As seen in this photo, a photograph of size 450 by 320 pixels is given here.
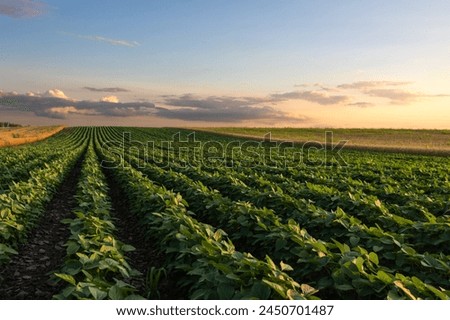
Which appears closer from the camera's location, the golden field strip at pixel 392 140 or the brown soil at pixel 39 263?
the brown soil at pixel 39 263

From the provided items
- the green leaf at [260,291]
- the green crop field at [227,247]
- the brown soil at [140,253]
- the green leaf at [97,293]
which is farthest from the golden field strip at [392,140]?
the green leaf at [97,293]

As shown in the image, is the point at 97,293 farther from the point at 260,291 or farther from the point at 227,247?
the point at 227,247

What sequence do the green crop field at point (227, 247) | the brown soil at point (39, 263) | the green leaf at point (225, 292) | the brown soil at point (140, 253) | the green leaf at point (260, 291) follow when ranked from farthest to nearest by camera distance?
the brown soil at point (39, 263), the brown soil at point (140, 253), the green crop field at point (227, 247), the green leaf at point (225, 292), the green leaf at point (260, 291)

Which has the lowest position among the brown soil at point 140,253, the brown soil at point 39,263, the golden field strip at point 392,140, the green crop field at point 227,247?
the brown soil at point 39,263

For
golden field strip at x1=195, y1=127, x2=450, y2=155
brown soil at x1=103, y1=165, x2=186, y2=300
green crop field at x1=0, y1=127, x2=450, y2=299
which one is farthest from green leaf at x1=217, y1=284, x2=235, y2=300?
golden field strip at x1=195, y1=127, x2=450, y2=155

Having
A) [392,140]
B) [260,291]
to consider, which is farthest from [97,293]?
[392,140]

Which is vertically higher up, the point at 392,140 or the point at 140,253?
the point at 392,140

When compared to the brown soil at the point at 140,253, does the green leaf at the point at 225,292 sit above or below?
above

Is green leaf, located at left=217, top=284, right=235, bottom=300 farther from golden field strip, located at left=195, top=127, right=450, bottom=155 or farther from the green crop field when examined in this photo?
golden field strip, located at left=195, top=127, right=450, bottom=155

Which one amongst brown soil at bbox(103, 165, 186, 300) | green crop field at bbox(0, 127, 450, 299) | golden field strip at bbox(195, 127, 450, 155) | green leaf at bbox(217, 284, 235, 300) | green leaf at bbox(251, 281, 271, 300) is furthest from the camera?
golden field strip at bbox(195, 127, 450, 155)

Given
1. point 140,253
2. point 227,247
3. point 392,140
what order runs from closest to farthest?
1. point 227,247
2. point 140,253
3. point 392,140

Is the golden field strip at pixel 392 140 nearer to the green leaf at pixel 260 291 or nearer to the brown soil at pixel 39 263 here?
the brown soil at pixel 39 263
